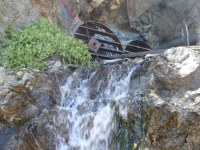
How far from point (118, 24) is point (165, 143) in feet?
21.8

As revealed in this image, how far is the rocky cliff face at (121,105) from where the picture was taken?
4227mm

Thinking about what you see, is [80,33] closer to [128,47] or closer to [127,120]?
[128,47]

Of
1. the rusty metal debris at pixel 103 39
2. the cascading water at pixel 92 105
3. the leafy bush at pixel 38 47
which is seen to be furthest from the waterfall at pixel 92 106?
the rusty metal debris at pixel 103 39

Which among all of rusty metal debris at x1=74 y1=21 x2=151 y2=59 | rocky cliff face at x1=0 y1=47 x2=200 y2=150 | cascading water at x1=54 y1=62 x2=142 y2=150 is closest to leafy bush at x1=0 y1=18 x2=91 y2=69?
rocky cliff face at x1=0 y1=47 x2=200 y2=150

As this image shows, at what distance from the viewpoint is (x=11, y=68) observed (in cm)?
545

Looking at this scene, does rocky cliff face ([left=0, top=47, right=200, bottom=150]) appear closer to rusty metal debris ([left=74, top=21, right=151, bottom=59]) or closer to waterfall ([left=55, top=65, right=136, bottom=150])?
waterfall ([left=55, top=65, right=136, bottom=150])

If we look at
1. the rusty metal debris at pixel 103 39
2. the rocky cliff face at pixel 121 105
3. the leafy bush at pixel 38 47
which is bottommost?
the rocky cliff face at pixel 121 105

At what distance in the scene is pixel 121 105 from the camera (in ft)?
14.4

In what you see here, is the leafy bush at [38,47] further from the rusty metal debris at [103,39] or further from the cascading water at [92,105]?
the rusty metal debris at [103,39]

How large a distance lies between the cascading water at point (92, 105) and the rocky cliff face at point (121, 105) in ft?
0.06

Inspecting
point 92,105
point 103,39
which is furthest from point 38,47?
point 103,39

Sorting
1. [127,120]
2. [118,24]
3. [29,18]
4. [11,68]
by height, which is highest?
[118,24]

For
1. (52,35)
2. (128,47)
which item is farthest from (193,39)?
(52,35)

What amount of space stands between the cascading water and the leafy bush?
88cm
